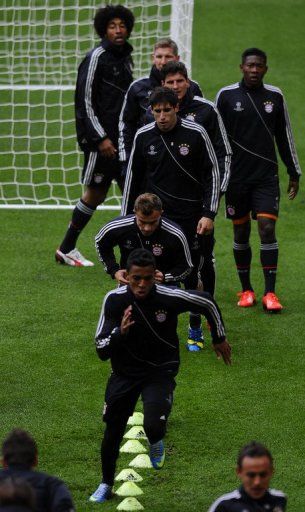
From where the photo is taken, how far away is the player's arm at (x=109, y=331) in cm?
734

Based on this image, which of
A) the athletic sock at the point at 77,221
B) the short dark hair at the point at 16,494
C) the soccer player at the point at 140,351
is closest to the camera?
the short dark hair at the point at 16,494

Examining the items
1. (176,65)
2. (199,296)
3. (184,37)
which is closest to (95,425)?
(199,296)

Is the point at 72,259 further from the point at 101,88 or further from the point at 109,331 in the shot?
the point at 109,331

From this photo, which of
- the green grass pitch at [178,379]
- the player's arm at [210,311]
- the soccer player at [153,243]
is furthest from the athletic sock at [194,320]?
the player's arm at [210,311]

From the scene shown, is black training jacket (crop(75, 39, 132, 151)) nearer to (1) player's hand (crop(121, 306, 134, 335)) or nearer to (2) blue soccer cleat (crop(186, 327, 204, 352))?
(2) blue soccer cleat (crop(186, 327, 204, 352))

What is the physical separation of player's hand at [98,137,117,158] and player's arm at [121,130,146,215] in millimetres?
2388

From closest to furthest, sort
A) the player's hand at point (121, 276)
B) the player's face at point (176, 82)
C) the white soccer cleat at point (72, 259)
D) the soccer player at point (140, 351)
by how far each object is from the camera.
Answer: the soccer player at point (140, 351) < the player's hand at point (121, 276) < the player's face at point (176, 82) < the white soccer cleat at point (72, 259)

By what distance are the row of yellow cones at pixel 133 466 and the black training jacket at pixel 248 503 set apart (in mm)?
1563

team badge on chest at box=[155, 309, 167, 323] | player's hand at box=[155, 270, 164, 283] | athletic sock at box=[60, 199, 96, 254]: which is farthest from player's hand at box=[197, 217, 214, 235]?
athletic sock at box=[60, 199, 96, 254]

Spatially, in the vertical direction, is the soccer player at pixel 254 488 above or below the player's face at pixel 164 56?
below

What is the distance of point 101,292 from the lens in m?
11.9

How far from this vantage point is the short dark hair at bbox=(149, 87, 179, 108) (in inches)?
351

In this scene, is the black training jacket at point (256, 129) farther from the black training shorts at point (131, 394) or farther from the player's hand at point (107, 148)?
the black training shorts at point (131, 394)

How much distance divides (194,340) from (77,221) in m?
2.65
